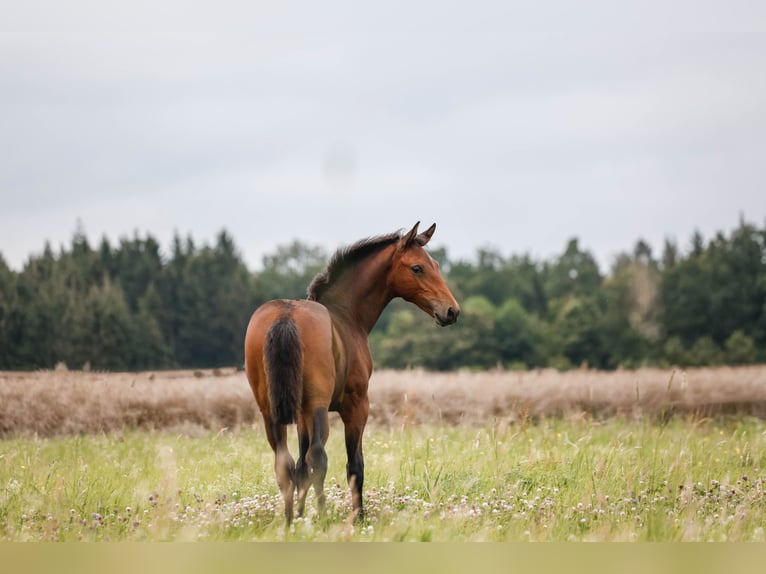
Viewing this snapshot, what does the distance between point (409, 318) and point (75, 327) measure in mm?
48229

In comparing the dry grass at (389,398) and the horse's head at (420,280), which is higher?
the horse's head at (420,280)

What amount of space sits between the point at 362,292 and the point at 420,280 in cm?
63

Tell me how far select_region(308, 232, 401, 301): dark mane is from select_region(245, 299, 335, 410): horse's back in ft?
3.26

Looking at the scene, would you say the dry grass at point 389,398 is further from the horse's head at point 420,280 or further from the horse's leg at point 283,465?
the horse's leg at point 283,465

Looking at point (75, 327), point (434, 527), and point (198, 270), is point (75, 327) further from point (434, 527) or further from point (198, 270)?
point (434, 527)

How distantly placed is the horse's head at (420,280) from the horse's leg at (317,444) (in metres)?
1.67

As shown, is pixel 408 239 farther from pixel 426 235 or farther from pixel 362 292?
pixel 362 292

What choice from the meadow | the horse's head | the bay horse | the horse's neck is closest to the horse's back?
the bay horse

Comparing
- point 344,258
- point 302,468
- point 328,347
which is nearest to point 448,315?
point 344,258

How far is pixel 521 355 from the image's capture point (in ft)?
228

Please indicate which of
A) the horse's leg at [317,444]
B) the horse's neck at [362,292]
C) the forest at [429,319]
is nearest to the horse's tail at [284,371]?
the horse's leg at [317,444]

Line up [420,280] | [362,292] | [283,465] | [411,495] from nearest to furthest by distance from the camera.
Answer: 1. [283,465]
2. [420,280]
3. [362,292]
4. [411,495]

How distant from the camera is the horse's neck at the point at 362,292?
7.88 metres

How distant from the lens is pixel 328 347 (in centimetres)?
684
